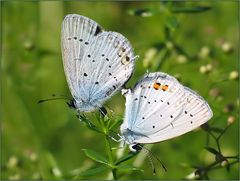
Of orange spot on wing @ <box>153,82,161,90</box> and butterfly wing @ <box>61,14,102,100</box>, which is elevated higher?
butterfly wing @ <box>61,14,102,100</box>

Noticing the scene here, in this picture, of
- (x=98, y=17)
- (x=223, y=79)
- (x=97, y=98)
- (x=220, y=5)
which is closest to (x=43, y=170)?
(x=97, y=98)

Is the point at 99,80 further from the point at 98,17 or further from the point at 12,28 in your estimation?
the point at 98,17

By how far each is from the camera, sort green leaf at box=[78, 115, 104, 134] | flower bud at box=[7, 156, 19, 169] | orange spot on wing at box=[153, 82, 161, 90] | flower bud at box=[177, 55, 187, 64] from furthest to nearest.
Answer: flower bud at box=[177, 55, 187, 64], flower bud at box=[7, 156, 19, 169], orange spot on wing at box=[153, 82, 161, 90], green leaf at box=[78, 115, 104, 134]

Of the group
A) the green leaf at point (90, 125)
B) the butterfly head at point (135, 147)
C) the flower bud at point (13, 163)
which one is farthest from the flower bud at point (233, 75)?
the flower bud at point (13, 163)

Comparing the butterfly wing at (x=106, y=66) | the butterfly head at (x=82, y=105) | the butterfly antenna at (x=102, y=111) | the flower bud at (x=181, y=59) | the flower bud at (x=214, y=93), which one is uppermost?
the butterfly wing at (x=106, y=66)

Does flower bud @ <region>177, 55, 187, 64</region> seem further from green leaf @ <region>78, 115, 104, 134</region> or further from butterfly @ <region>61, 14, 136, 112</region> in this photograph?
green leaf @ <region>78, 115, 104, 134</region>

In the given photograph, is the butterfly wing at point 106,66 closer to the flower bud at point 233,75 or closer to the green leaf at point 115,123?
the green leaf at point 115,123

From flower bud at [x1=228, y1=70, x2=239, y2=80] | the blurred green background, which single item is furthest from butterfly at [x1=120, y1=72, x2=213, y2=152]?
flower bud at [x1=228, y1=70, x2=239, y2=80]

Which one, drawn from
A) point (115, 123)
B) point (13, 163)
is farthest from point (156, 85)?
point (13, 163)
